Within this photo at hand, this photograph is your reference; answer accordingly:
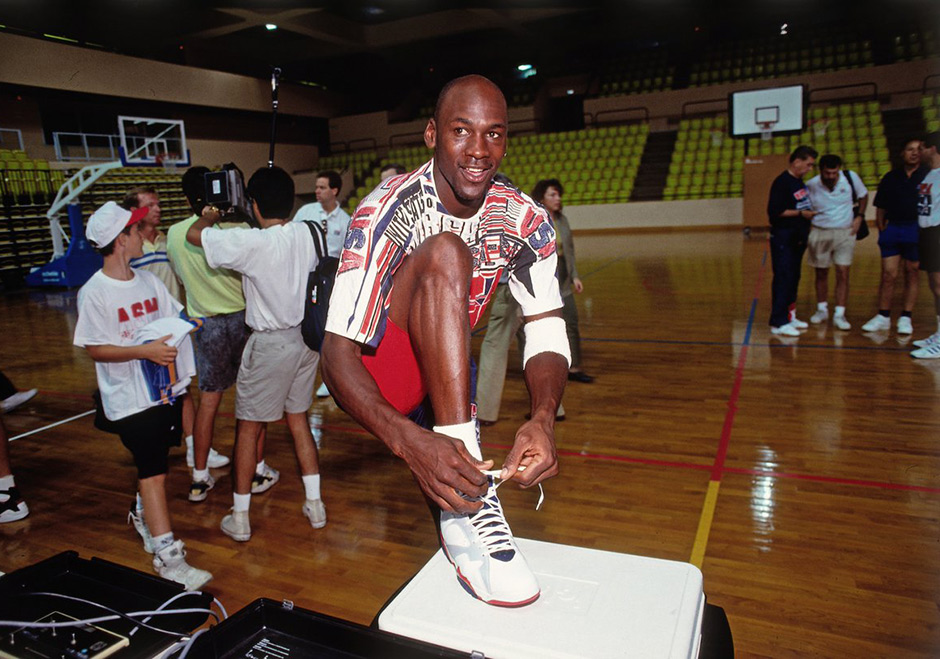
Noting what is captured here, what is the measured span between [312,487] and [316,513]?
116mm

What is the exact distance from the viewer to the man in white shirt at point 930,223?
15.1 ft

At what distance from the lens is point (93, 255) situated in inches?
460

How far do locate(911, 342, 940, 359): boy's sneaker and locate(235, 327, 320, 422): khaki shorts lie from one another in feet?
15.0

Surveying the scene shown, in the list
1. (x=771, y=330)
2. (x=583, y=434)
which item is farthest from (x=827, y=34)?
(x=583, y=434)

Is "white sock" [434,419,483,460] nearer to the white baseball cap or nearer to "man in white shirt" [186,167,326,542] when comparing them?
"man in white shirt" [186,167,326,542]

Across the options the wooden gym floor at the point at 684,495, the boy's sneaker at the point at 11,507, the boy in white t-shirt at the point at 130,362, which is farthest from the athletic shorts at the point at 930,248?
the boy's sneaker at the point at 11,507

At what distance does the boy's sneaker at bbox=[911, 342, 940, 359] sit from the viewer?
15.5 ft

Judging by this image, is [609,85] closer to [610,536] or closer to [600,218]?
[600,218]

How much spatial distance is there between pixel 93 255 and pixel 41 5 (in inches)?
232

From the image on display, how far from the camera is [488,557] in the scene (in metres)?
1.36

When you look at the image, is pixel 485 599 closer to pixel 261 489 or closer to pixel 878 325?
pixel 261 489

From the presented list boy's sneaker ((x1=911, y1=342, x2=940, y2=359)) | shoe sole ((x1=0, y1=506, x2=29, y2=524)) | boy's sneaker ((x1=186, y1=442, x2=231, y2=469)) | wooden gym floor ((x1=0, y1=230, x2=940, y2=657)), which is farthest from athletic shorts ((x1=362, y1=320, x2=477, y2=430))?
boy's sneaker ((x1=911, y1=342, x2=940, y2=359))

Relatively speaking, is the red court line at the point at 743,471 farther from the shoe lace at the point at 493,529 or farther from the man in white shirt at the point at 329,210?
the shoe lace at the point at 493,529

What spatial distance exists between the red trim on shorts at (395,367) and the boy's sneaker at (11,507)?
2.53 meters
